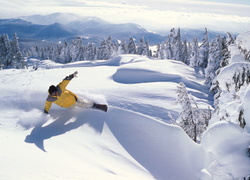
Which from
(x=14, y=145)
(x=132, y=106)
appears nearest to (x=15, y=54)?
(x=132, y=106)

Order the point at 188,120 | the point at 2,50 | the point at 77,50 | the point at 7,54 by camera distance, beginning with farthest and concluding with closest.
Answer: the point at 77,50 < the point at 7,54 < the point at 2,50 < the point at 188,120

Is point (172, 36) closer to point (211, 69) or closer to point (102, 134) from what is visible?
point (211, 69)

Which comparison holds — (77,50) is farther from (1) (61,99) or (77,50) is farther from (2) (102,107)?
(1) (61,99)

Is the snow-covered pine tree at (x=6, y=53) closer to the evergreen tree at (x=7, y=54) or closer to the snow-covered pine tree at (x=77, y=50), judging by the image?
the evergreen tree at (x=7, y=54)

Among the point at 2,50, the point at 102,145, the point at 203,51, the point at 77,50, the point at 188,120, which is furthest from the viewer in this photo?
the point at 77,50

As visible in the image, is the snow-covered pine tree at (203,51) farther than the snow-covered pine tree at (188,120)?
Yes

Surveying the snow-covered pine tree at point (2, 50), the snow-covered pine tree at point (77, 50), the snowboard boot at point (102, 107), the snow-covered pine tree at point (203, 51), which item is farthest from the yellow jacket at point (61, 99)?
the snow-covered pine tree at point (77, 50)

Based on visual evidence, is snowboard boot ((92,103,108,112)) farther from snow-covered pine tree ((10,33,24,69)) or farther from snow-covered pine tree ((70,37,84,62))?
snow-covered pine tree ((70,37,84,62))

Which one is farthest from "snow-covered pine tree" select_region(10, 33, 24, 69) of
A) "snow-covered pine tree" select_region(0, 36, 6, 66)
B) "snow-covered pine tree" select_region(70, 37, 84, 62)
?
"snow-covered pine tree" select_region(70, 37, 84, 62)

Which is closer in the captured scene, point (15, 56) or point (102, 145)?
point (102, 145)

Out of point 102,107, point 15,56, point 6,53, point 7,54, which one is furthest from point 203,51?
point 102,107

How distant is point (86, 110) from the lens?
757cm

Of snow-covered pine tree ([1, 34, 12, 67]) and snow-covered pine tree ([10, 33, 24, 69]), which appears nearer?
snow-covered pine tree ([1, 34, 12, 67])

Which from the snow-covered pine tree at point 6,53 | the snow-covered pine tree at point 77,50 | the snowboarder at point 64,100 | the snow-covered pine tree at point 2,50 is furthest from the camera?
the snow-covered pine tree at point 77,50
